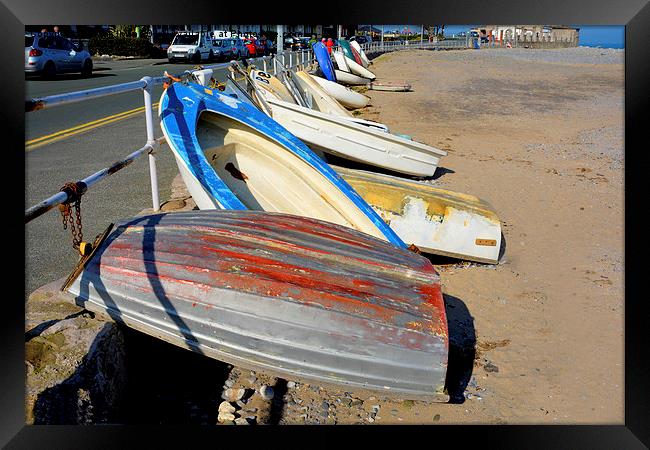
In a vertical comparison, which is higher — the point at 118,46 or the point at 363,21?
the point at 118,46

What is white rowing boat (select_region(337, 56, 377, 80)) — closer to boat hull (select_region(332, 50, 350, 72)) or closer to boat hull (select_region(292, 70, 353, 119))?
→ boat hull (select_region(332, 50, 350, 72))

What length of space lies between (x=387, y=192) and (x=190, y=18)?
12.9ft

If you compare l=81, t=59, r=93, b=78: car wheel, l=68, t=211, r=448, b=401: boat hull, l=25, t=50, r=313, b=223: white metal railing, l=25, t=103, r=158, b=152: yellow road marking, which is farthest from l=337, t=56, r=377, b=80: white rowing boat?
l=68, t=211, r=448, b=401: boat hull

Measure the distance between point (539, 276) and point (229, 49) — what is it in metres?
30.6

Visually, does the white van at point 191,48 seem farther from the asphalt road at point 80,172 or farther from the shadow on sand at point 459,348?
the shadow on sand at point 459,348

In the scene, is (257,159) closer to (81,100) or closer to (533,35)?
(81,100)

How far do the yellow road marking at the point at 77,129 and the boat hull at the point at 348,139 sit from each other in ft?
11.1

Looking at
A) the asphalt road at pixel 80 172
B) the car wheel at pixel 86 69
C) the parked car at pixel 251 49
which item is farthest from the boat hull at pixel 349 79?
the parked car at pixel 251 49

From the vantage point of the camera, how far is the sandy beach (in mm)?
3525

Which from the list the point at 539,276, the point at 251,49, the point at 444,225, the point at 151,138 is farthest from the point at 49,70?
the point at 539,276

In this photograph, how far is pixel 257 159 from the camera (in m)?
5.62

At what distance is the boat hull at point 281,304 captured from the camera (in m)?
2.96

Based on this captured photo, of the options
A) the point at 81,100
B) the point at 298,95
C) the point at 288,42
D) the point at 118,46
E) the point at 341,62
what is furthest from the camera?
the point at 288,42

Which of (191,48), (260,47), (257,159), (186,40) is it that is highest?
(260,47)
